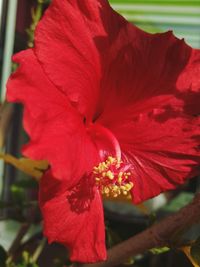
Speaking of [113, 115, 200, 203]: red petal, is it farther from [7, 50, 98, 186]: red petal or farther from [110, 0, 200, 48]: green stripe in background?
[110, 0, 200, 48]: green stripe in background

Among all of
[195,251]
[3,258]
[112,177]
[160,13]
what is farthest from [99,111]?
[160,13]

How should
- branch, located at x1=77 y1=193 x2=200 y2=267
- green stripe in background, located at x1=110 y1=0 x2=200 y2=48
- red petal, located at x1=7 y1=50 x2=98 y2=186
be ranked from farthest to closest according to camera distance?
green stripe in background, located at x1=110 y1=0 x2=200 y2=48, branch, located at x1=77 y1=193 x2=200 y2=267, red petal, located at x1=7 y1=50 x2=98 y2=186

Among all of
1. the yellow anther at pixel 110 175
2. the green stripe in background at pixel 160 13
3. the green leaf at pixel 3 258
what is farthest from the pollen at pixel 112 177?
the green stripe in background at pixel 160 13

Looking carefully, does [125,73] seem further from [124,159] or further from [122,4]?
[122,4]

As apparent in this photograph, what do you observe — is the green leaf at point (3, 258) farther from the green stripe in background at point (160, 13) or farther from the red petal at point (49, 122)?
the green stripe in background at point (160, 13)

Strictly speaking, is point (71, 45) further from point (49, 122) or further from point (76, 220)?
point (76, 220)

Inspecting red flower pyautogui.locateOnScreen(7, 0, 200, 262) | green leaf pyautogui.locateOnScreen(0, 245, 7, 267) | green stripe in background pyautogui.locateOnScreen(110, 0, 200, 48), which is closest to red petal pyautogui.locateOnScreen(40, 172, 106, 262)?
red flower pyautogui.locateOnScreen(7, 0, 200, 262)

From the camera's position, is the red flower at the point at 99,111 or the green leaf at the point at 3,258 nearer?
the red flower at the point at 99,111
